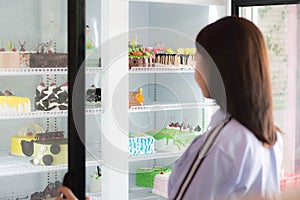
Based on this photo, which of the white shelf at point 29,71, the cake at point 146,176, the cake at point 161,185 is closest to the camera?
the white shelf at point 29,71

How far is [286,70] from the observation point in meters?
3.24

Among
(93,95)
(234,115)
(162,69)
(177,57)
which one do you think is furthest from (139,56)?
(234,115)

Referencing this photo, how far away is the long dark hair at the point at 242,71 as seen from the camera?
1.14 meters

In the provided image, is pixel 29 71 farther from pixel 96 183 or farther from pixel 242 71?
pixel 242 71

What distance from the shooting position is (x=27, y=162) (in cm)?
284

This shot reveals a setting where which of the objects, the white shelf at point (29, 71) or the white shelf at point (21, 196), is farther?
the white shelf at point (21, 196)

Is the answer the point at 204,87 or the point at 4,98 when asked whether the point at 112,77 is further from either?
the point at 204,87

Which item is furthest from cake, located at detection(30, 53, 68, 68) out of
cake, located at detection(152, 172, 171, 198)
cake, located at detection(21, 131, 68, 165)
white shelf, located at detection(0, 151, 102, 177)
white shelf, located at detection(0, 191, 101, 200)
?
cake, located at detection(152, 172, 171, 198)

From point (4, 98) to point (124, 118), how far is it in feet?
2.18

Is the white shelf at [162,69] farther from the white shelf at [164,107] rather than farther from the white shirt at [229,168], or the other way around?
the white shirt at [229,168]

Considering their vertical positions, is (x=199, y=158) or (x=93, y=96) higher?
(x=93, y=96)

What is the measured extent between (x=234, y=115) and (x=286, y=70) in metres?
2.17

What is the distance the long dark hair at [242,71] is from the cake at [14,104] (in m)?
1.76

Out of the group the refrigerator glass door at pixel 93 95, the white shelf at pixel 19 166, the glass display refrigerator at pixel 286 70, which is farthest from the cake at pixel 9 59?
the glass display refrigerator at pixel 286 70
